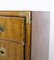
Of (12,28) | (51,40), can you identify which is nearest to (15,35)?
(12,28)

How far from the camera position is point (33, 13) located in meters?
0.77

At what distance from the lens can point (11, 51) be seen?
81 centimetres

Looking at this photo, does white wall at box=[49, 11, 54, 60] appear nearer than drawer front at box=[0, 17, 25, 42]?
No

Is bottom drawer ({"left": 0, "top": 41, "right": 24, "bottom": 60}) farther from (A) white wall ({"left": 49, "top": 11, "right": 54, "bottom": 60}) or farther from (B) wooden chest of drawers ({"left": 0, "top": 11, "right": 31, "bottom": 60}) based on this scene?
(A) white wall ({"left": 49, "top": 11, "right": 54, "bottom": 60})

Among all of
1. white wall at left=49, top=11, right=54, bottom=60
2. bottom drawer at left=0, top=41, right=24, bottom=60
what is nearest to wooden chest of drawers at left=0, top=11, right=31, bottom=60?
bottom drawer at left=0, top=41, right=24, bottom=60

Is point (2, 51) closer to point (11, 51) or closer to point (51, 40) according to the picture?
point (11, 51)

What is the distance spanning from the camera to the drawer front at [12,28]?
0.77 metres

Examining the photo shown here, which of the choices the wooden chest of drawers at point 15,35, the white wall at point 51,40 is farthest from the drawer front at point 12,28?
the white wall at point 51,40

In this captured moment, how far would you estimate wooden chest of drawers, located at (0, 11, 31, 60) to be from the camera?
2.50 ft

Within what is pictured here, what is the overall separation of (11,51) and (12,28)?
140 mm

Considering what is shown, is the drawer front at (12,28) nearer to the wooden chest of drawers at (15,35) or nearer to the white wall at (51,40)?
the wooden chest of drawers at (15,35)

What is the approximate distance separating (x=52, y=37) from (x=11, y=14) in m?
0.57

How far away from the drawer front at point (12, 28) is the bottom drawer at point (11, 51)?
3cm
